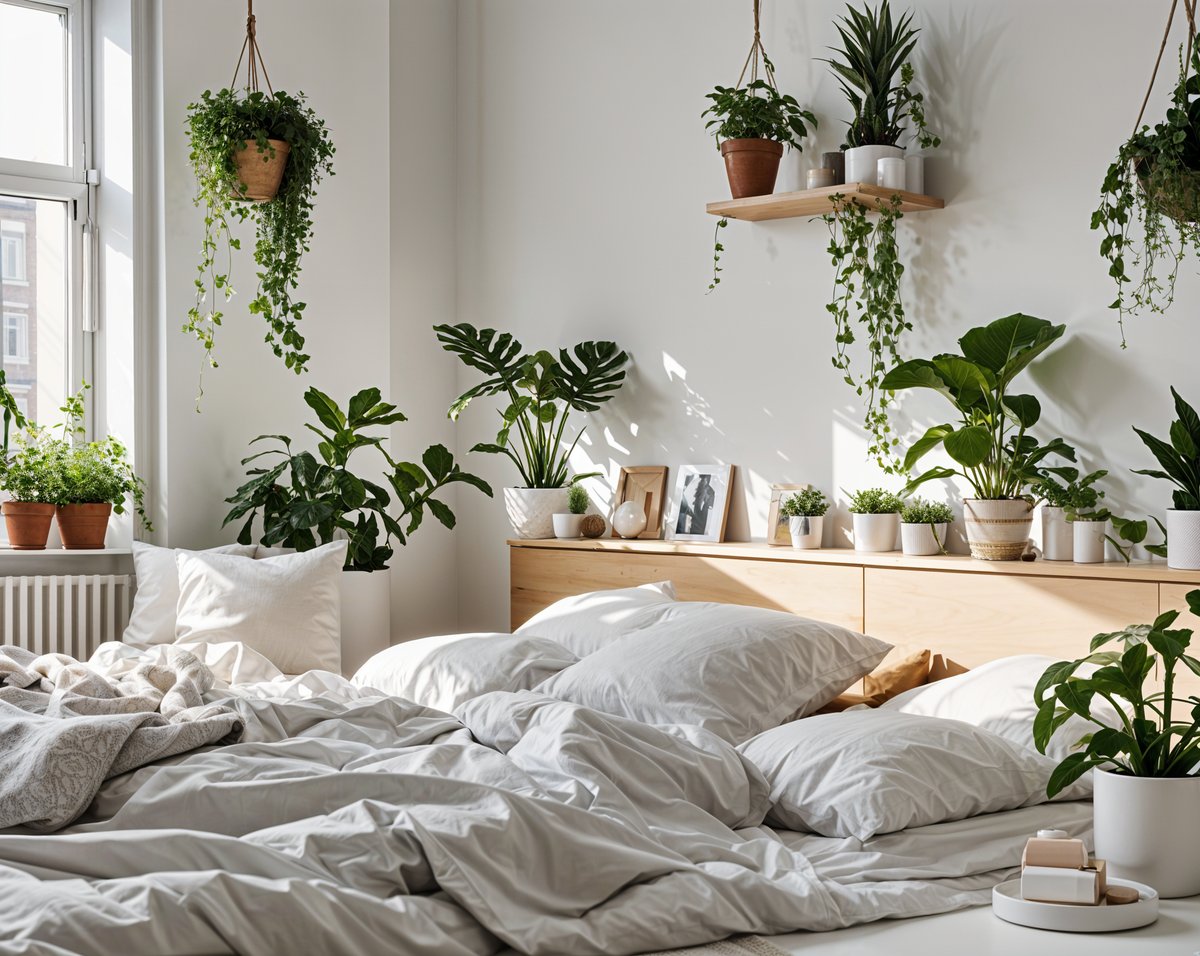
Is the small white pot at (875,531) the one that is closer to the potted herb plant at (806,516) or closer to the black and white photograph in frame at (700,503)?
the potted herb plant at (806,516)

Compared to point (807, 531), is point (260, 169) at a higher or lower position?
higher

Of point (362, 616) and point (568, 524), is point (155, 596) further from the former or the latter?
point (568, 524)

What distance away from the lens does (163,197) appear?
448 cm

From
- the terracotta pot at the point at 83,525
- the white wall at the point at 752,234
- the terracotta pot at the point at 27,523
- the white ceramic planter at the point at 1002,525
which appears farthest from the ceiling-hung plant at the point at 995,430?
the terracotta pot at the point at 27,523

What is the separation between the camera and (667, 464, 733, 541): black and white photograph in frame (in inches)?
164

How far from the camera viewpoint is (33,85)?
15.1 feet

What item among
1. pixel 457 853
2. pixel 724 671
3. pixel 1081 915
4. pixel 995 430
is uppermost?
pixel 995 430

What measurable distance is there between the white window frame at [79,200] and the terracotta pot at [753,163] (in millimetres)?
2305

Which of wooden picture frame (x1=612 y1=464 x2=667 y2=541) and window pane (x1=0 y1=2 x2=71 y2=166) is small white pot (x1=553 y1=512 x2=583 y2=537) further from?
window pane (x1=0 y1=2 x2=71 y2=166)

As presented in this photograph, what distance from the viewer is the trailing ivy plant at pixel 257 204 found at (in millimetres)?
4164

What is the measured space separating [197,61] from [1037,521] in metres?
3.18

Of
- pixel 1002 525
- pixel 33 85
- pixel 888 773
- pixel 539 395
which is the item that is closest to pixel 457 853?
pixel 888 773

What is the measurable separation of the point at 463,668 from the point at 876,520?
4.00ft

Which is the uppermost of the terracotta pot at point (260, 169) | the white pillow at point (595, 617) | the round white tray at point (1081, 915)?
the terracotta pot at point (260, 169)
